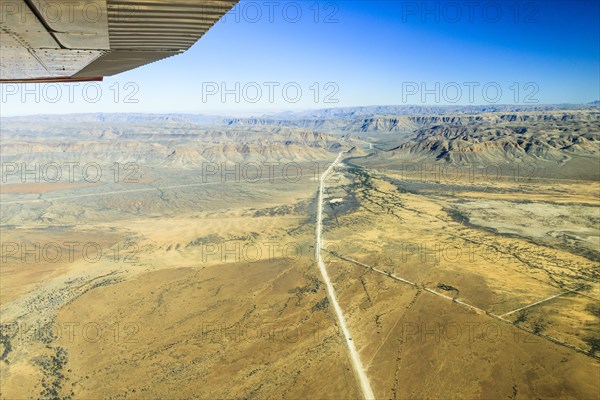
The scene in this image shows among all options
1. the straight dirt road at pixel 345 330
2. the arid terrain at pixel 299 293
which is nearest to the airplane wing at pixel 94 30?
the arid terrain at pixel 299 293

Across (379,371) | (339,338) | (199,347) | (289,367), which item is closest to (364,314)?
(339,338)

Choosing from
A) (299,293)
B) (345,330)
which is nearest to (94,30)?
(345,330)

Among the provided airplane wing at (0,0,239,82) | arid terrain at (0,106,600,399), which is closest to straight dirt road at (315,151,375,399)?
arid terrain at (0,106,600,399)

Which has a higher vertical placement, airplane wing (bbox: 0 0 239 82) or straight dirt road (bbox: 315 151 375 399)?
airplane wing (bbox: 0 0 239 82)

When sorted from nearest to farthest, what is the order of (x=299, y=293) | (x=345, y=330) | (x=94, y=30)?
(x=94, y=30), (x=345, y=330), (x=299, y=293)

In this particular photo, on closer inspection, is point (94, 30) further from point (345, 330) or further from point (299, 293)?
point (299, 293)

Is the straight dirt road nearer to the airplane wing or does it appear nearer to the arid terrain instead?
the arid terrain

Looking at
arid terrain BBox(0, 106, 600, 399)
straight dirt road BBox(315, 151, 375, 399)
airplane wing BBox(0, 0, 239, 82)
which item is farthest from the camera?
arid terrain BBox(0, 106, 600, 399)
